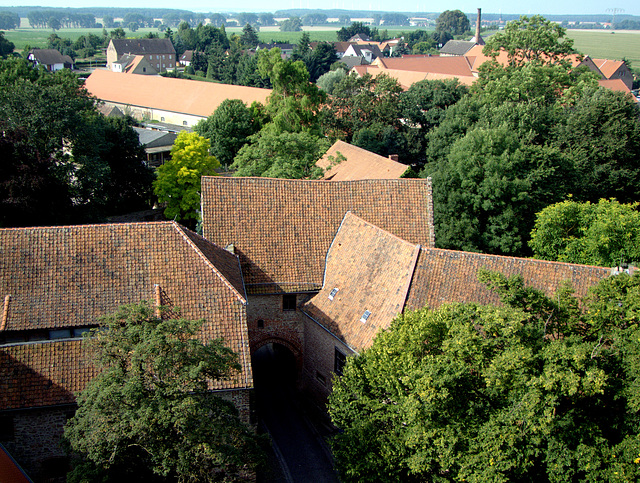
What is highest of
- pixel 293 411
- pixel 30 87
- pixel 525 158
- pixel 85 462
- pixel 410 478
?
pixel 30 87

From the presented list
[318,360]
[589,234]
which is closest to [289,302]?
[318,360]

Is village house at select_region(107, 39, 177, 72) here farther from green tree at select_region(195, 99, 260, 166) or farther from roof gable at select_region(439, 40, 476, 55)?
green tree at select_region(195, 99, 260, 166)

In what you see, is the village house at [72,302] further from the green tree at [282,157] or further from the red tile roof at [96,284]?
the green tree at [282,157]

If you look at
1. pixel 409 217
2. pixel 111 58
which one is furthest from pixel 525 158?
pixel 111 58

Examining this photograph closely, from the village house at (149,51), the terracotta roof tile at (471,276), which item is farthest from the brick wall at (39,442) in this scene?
the village house at (149,51)

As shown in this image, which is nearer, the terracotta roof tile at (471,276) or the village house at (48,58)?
the terracotta roof tile at (471,276)

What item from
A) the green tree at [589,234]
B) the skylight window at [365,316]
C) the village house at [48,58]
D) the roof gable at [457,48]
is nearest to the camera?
the skylight window at [365,316]

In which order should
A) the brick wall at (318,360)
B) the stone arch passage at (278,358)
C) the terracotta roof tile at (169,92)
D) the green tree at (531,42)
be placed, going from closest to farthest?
the brick wall at (318,360), the stone arch passage at (278,358), the green tree at (531,42), the terracotta roof tile at (169,92)

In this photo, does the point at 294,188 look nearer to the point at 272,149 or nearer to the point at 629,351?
the point at 272,149
